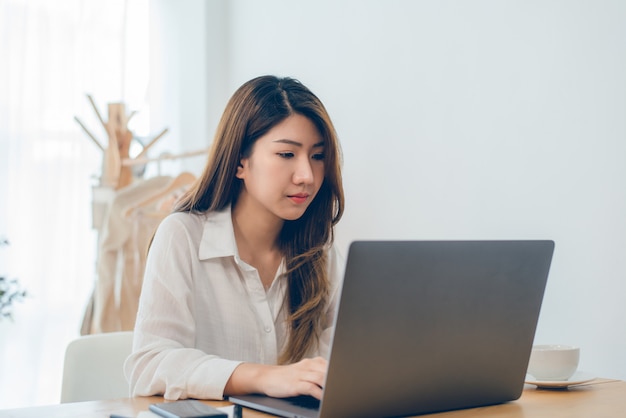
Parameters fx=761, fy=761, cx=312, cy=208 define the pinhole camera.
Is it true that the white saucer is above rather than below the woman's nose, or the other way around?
below

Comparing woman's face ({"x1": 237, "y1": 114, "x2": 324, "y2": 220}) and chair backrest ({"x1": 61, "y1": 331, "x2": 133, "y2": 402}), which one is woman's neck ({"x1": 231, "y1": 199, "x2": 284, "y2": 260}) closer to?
woman's face ({"x1": 237, "y1": 114, "x2": 324, "y2": 220})

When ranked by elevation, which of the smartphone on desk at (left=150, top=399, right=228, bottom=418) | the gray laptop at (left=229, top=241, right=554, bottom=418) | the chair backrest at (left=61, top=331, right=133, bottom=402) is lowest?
the chair backrest at (left=61, top=331, right=133, bottom=402)

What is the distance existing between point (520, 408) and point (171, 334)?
1.93ft

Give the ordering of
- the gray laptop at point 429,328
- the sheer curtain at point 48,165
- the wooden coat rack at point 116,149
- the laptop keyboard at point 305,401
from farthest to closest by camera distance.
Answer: the sheer curtain at point 48,165 → the wooden coat rack at point 116,149 → the laptop keyboard at point 305,401 → the gray laptop at point 429,328

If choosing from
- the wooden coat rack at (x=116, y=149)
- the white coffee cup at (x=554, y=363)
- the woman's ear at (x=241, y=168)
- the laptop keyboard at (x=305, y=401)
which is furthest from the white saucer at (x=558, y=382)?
the wooden coat rack at (x=116, y=149)

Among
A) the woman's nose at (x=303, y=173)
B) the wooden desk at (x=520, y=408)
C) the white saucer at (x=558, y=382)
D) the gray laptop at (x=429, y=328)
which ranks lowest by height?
the white saucer at (x=558, y=382)

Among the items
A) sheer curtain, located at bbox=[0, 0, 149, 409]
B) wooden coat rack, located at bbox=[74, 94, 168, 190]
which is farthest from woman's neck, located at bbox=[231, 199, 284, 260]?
sheer curtain, located at bbox=[0, 0, 149, 409]

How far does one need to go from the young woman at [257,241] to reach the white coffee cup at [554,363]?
44cm

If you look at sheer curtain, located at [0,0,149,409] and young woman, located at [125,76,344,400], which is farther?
sheer curtain, located at [0,0,149,409]

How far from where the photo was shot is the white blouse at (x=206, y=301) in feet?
4.30

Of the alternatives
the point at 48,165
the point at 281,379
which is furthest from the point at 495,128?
the point at 48,165

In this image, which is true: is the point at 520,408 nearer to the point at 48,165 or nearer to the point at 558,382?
the point at 558,382

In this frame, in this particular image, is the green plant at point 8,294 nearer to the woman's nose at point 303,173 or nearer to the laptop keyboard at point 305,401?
the woman's nose at point 303,173

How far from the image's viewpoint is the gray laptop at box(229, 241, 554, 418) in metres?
0.88
